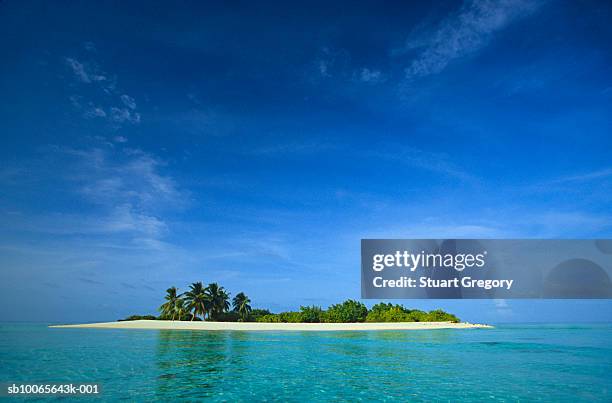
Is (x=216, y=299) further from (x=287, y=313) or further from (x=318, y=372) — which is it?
(x=318, y=372)

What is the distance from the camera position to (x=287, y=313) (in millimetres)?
71625

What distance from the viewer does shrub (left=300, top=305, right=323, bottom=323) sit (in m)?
68.7

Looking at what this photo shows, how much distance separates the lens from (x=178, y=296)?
6956cm

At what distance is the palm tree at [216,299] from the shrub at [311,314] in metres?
13.3

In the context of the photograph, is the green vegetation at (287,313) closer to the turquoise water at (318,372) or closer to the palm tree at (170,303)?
the palm tree at (170,303)

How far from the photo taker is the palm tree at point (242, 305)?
240 ft

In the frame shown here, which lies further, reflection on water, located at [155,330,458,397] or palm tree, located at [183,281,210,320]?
palm tree, located at [183,281,210,320]

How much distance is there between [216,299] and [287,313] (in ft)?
40.3

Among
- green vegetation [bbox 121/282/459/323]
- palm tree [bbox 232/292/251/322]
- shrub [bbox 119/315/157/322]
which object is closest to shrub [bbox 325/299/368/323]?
green vegetation [bbox 121/282/459/323]

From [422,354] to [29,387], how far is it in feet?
70.2

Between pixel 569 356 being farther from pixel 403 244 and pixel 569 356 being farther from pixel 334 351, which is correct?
pixel 334 351

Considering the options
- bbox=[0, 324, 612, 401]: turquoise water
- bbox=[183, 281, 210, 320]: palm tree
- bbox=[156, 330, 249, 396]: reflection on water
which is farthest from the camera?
bbox=[183, 281, 210, 320]: palm tree

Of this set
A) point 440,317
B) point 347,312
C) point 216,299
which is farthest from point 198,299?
point 440,317

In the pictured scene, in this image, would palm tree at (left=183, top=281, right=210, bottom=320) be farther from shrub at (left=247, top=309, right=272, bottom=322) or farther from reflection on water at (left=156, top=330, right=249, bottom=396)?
reflection on water at (left=156, top=330, right=249, bottom=396)
